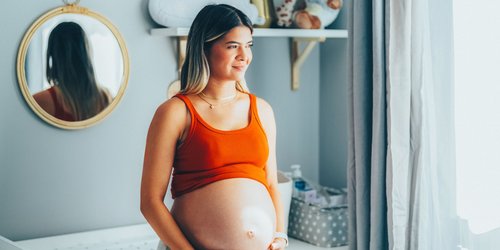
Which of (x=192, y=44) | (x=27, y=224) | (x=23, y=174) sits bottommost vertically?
(x=27, y=224)

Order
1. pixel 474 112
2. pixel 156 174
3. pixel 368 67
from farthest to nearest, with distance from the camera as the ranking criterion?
1. pixel 368 67
2. pixel 474 112
3. pixel 156 174

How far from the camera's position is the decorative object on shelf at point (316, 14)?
2.61 metres

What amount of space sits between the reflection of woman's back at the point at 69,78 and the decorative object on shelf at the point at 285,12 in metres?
0.73

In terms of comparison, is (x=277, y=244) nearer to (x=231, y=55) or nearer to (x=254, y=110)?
(x=254, y=110)

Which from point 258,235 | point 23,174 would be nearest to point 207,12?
point 258,235

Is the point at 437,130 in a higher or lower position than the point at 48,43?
lower

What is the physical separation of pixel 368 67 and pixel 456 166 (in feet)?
1.41

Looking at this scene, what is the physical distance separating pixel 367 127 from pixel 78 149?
0.97 metres

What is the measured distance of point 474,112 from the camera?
196cm

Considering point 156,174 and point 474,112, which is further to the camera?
point 474,112

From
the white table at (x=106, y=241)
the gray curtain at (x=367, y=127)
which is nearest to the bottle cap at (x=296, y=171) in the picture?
the white table at (x=106, y=241)

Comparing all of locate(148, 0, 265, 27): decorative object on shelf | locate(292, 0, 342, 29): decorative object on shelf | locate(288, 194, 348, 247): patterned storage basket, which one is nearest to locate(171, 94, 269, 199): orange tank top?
locate(148, 0, 265, 27): decorative object on shelf

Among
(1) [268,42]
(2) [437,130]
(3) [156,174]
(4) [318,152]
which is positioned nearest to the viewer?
(3) [156,174]

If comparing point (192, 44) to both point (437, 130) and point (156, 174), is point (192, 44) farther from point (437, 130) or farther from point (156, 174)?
point (437, 130)
